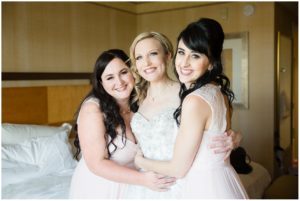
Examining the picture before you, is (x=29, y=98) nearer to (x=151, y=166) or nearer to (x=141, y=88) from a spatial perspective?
(x=141, y=88)

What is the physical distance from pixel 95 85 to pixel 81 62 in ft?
6.79

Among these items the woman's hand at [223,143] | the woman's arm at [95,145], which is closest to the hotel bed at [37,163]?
the woman's arm at [95,145]

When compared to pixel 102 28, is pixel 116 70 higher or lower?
lower

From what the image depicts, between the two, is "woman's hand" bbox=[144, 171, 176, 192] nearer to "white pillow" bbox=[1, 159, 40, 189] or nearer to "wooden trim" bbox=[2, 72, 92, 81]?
"white pillow" bbox=[1, 159, 40, 189]

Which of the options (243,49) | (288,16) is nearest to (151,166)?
(243,49)

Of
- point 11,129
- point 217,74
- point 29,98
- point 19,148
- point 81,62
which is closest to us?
point 217,74

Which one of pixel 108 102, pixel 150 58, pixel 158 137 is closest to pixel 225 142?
pixel 158 137

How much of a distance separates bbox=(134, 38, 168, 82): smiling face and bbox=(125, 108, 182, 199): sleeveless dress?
0.71 feet

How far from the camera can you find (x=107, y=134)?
1.73 metres

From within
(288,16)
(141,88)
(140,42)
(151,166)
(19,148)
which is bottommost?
(19,148)

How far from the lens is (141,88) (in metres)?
1.86

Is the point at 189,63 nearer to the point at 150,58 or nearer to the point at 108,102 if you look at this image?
the point at 150,58

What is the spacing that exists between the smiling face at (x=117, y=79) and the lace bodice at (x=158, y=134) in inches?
10.3

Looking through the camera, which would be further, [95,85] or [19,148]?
[19,148]
